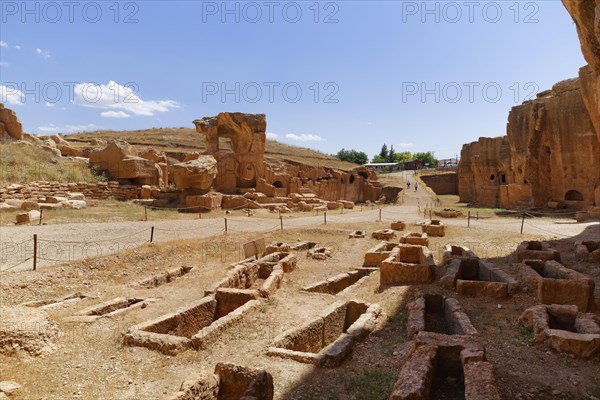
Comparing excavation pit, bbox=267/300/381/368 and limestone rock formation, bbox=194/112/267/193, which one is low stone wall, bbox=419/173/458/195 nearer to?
limestone rock formation, bbox=194/112/267/193

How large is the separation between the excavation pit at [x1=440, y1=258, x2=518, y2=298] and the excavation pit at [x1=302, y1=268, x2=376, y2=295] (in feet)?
6.91

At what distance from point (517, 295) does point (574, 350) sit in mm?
2796

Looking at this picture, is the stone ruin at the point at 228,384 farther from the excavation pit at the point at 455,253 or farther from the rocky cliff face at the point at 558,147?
the rocky cliff face at the point at 558,147

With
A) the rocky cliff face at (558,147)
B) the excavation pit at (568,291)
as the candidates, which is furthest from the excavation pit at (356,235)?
the rocky cliff face at (558,147)

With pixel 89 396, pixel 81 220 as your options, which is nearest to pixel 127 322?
pixel 89 396

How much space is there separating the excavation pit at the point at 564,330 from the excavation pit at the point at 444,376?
5.07 feet

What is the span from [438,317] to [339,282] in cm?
283

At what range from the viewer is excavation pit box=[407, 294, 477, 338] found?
19.4 feet

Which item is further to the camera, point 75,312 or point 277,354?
point 75,312

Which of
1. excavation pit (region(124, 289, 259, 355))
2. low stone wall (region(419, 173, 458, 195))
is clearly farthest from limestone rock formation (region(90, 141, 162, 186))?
low stone wall (region(419, 173, 458, 195))

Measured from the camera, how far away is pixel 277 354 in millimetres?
5215

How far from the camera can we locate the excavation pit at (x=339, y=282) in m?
9.03

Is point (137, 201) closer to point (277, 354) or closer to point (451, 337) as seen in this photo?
point (277, 354)

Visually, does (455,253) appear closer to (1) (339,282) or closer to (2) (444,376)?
(1) (339,282)
